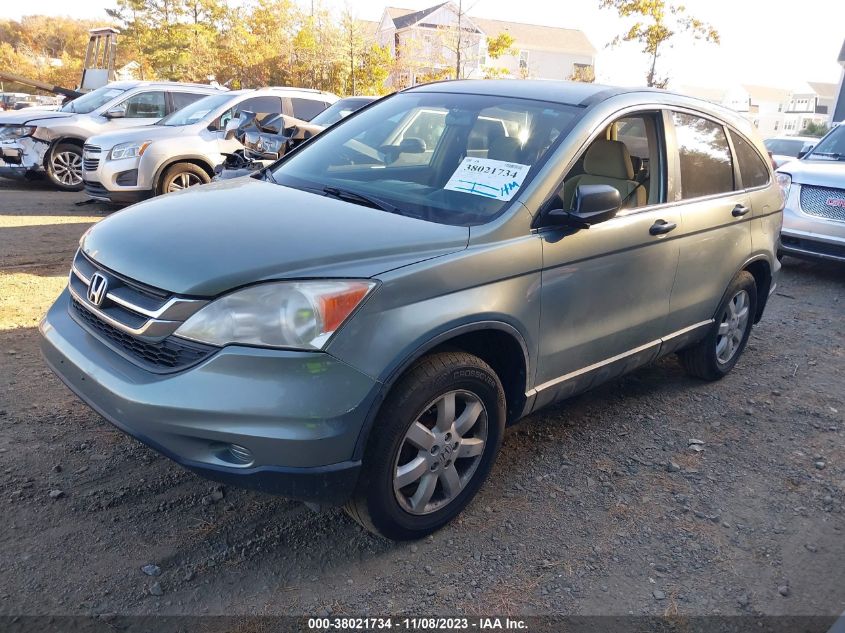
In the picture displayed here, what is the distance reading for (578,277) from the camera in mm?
3240

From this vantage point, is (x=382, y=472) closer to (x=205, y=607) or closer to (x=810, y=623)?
(x=205, y=607)

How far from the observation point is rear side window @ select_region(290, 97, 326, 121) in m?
→ 10.8

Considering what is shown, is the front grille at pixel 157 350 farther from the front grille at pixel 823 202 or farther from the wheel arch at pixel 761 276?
the front grille at pixel 823 202

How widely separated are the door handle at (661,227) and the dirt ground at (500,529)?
3.91 feet

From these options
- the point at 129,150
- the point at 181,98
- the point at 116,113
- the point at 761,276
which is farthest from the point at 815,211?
the point at 116,113

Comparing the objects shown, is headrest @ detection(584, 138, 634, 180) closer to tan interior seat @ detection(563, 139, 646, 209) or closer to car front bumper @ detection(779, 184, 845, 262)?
tan interior seat @ detection(563, 139, 646, 209)

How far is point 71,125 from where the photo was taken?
11.1 metres

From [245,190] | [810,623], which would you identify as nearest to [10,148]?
[245,190]

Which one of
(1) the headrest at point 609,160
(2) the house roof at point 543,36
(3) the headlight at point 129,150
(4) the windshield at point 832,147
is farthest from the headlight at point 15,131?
(2) the house roof at point 543,36

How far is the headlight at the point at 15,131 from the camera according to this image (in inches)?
432

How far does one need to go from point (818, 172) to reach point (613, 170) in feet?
18.8

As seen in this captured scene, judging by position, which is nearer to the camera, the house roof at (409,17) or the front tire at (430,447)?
the front tire at (430,447)

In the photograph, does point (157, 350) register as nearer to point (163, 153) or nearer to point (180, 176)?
point (163, 153)

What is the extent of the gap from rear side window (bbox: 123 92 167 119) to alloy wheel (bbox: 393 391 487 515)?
34.4 ft
